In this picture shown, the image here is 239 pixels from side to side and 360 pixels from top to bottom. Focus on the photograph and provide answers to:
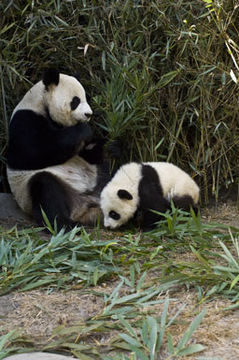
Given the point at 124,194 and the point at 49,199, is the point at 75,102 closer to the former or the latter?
the point at 49,199

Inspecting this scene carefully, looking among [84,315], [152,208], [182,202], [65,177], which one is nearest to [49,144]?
[65,177]

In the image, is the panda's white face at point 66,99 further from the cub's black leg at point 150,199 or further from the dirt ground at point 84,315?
the dirt ground at point 84,315

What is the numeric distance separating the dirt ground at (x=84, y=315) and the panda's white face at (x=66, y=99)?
6.10 feet

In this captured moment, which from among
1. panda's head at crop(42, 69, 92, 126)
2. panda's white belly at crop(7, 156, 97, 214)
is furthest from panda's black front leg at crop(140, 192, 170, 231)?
panda's head at crop(42, 69, 92, 126)

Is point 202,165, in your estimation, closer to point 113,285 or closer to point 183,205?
point 183,205

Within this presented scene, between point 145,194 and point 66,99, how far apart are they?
1.05m

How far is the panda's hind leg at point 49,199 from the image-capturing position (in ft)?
15.2

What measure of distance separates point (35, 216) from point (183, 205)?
1231 millimetres

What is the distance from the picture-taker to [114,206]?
4430mm

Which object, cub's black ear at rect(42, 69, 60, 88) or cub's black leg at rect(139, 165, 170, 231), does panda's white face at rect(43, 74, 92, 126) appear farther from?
cub's black leg at rect(139, 165, 170, 231)

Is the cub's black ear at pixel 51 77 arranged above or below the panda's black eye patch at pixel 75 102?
above

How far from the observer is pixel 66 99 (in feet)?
15.5

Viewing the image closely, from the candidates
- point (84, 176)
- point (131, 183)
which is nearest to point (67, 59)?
point (84, 176)

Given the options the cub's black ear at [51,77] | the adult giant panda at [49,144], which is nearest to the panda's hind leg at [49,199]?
the adult giant panda at [49,144]
